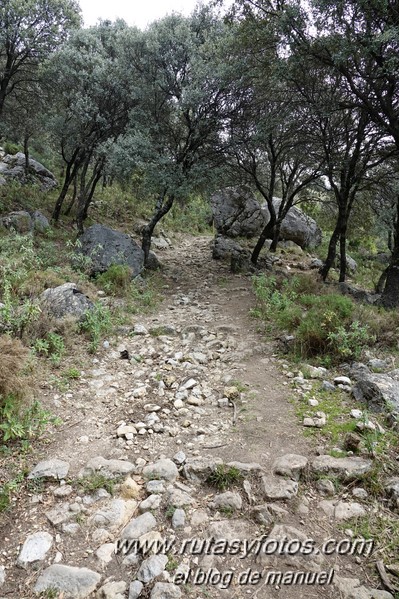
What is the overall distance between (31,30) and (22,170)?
8.43 m

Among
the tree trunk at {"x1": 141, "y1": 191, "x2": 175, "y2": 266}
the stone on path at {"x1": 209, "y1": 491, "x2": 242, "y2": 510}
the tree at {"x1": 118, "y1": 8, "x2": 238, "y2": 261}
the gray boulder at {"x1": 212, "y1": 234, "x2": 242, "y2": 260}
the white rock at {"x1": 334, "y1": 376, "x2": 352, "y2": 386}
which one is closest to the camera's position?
the stone on path at {"x1": 209, "y1": 491, "x2": 242, "y2": 510}

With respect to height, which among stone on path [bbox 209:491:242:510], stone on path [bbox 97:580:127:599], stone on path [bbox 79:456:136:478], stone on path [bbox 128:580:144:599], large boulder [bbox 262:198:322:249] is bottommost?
stone on path [bbox 97:580:127:599]

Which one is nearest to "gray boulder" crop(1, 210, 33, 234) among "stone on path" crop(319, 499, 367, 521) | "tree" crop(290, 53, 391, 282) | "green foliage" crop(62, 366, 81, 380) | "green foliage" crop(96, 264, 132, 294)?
"green foliage" crop(96, 264, 132, 294)

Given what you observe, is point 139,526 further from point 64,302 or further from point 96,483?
point 64,302

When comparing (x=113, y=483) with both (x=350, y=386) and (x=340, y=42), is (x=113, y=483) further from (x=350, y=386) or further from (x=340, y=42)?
(x=340, y=42)

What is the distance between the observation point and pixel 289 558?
2.65 m

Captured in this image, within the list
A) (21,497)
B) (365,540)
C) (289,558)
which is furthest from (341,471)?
(21,497)

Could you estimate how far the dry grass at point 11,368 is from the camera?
3750 mm

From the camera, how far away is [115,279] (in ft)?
31.0

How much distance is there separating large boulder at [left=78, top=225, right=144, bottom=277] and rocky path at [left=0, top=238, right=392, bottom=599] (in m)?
5.21

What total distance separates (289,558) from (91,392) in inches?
133

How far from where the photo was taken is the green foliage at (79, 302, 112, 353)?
20.9 ft

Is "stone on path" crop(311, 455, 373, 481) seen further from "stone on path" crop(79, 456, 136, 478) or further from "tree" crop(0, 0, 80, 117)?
"tree" crop(0, 0, 80, 117)

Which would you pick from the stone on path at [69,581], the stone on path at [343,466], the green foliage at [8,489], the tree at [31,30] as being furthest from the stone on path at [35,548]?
the tree at [31,30]
